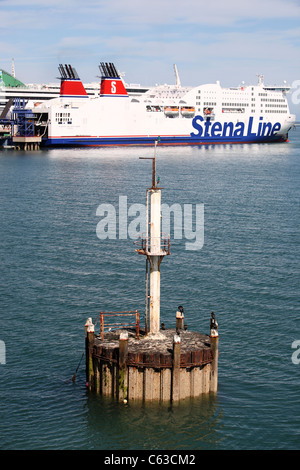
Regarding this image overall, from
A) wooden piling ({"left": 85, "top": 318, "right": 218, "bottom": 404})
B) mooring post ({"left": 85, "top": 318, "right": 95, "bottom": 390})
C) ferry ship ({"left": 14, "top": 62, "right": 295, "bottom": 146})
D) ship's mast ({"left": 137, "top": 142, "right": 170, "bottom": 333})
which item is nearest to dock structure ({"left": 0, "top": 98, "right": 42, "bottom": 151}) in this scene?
ferry ship ({"left": 14, "top": 62, "right": 295, "bottom": 146})

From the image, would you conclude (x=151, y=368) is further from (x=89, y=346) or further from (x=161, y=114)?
(x=161, y=114)

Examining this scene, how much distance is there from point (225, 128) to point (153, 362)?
354ft

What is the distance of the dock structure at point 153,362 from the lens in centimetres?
1886

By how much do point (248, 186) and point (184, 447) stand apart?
52.9 m

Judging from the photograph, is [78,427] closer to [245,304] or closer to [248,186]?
[245,304]

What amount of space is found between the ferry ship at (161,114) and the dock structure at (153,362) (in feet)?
298

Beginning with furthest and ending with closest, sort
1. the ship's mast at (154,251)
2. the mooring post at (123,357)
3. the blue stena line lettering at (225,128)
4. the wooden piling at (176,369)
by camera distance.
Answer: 1. the blue stena line lettering at (225,128)
2. the ship's mast at (154,251)
3. the mooring post at (123,357)
4. the wooden piling at (176,369)

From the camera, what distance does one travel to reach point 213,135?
123312mm

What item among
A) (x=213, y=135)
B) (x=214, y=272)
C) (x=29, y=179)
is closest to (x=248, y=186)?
(x=29, y=179)

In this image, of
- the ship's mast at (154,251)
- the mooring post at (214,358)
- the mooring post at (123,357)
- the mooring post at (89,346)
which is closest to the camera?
the mooring post at (123,357)

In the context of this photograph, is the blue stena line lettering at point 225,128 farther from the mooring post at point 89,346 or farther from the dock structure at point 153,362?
the mooring post at point 89,346

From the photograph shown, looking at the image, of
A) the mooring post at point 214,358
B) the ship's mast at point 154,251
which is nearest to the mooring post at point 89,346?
the ship's mast at point 154,251

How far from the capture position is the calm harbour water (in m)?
18.7

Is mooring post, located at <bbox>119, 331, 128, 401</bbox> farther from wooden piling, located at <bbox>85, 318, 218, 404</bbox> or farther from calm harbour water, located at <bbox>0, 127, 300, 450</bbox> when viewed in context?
calm harbour water, located at <bbox>0, 127, 300, 450</bbox>
